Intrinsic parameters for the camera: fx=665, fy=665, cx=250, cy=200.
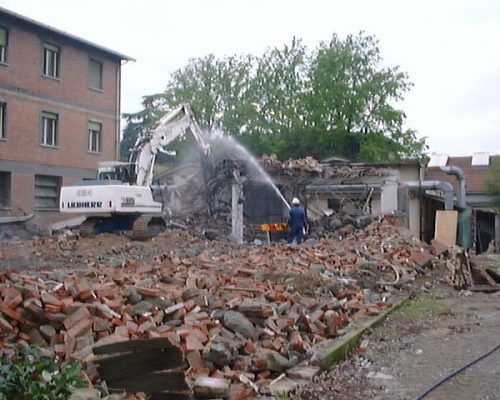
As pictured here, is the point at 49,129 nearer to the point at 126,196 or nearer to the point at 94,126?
the point at 94,126

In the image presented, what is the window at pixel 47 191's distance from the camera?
28.2 meters

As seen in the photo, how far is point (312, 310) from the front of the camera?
27.1ft

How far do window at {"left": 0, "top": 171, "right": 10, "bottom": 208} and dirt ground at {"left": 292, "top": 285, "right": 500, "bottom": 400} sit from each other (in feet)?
66.7

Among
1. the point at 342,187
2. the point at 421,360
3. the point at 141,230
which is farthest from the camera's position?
the point at 342,187

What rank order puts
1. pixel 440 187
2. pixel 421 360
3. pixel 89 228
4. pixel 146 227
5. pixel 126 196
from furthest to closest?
pixel 440 187
pixel 146 227
pixel 89 228
pixel 126 196
pixel 421 360

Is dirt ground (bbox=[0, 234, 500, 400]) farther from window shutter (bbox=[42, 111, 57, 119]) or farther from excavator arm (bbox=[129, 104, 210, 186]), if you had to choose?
window shutter (bbox=[42, 111, 57, 119])

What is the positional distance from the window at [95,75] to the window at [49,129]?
287 cm

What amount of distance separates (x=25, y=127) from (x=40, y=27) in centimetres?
424

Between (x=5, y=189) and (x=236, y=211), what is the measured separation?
11.0 meters

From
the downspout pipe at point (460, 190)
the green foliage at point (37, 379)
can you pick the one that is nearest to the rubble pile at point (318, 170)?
the downspout pipe at point (460, 190)

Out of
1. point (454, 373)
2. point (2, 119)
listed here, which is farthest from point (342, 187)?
point (454, 373)

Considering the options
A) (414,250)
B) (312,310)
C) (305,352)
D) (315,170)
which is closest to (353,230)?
(315,170)

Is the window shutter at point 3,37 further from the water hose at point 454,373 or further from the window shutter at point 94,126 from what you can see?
the water hose at point 454,373

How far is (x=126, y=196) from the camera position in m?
17.4
